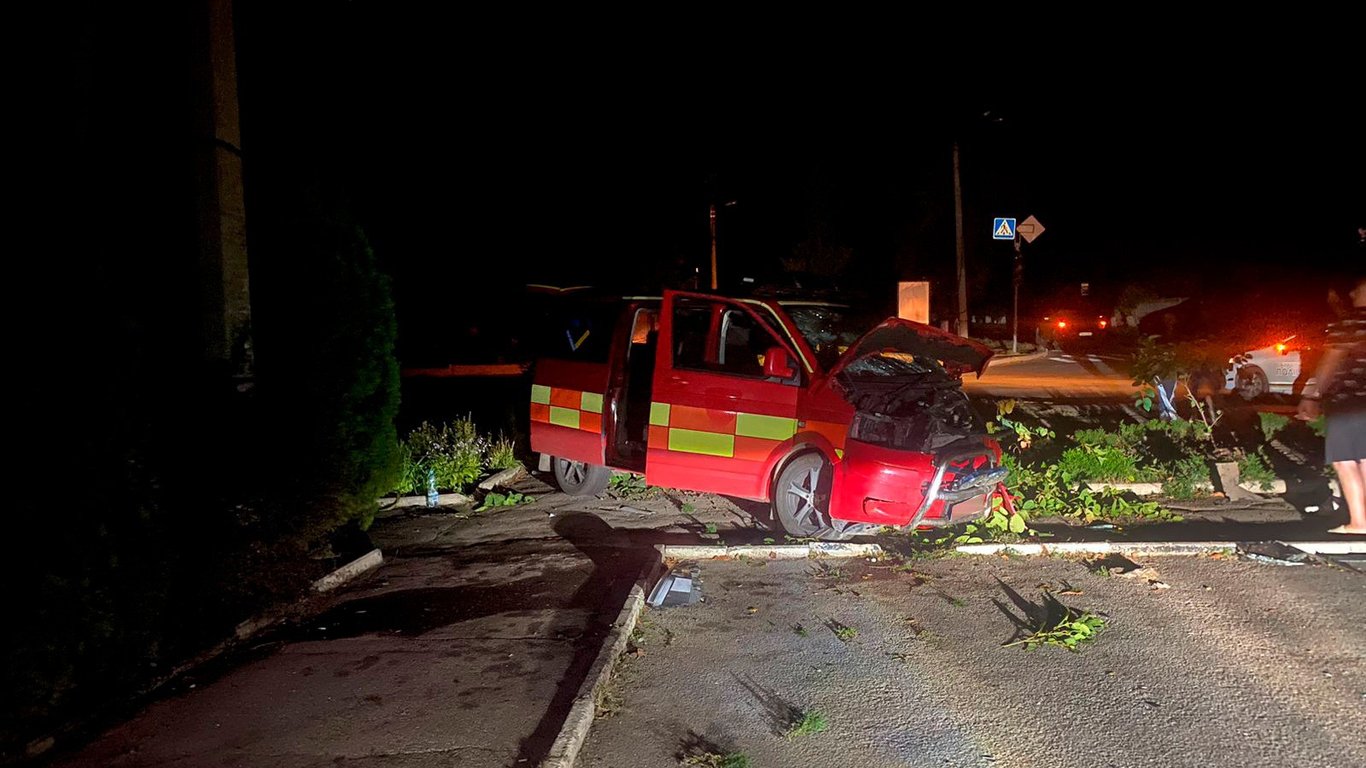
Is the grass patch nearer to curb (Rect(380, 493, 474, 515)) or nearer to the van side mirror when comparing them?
the van side mirror

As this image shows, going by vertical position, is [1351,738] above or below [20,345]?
below

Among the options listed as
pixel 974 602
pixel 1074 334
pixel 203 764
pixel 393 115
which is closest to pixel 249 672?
pixel 203 764

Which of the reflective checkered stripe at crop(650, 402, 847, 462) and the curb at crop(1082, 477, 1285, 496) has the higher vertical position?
the reflective checkered stripe at crop(650, 402, 847, 462)

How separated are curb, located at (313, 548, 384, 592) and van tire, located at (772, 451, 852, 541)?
123 inches

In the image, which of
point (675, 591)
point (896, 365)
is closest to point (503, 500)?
point (675, 591)

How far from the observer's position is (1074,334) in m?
29.2

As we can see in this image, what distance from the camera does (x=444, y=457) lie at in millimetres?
8969

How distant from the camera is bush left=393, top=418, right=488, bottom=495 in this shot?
8555 millimetres

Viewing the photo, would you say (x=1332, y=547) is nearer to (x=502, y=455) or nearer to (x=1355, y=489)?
(x=1355, y=489)

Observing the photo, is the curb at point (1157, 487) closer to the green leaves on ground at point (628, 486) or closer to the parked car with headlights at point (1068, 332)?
the green leaves on ground at point (628, 486)

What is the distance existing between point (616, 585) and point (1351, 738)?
13.1 feet

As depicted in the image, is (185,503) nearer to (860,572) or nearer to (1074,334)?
(860,572)

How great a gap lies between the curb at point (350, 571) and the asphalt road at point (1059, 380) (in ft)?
36.1

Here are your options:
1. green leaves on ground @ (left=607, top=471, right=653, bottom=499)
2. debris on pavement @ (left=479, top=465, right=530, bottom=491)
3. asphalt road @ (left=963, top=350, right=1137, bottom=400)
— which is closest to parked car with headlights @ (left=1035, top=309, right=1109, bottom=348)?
asphalt road @ (left=963, top=350, right=1137, bottom=400)
